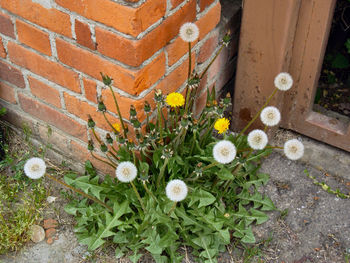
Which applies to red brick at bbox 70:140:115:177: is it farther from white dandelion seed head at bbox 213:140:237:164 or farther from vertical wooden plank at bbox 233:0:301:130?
vertical wooden plank at bbox 233:0:301:130

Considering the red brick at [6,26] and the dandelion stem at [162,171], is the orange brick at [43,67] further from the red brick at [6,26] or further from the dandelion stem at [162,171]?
the dandelion stem at [162,171]

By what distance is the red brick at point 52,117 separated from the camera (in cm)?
216

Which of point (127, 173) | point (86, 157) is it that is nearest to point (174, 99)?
point (127, 173)

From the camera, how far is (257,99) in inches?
92.3

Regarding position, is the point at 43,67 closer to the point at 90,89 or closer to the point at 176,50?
the point at 90,89

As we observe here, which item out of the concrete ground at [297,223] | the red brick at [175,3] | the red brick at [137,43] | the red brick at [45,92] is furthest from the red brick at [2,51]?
the red brick at [175,3]

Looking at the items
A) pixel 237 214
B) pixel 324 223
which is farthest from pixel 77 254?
pixel 324 223

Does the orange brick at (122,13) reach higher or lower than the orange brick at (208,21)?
higher

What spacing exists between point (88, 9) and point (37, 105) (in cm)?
74

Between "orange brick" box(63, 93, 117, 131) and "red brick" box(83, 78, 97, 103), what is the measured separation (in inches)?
1.7

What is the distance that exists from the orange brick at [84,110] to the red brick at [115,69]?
17 centimetres

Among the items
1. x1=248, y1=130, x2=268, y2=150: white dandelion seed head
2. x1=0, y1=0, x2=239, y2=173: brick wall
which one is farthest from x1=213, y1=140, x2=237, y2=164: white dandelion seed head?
x1=0, y1=0, x2=239, y2=173: brick wall

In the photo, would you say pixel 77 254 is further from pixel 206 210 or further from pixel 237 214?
pixel 237 214

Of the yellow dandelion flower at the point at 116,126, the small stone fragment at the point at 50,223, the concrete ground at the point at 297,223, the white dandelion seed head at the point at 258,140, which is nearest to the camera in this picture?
the white dandelion seed head at the point at 258,140
